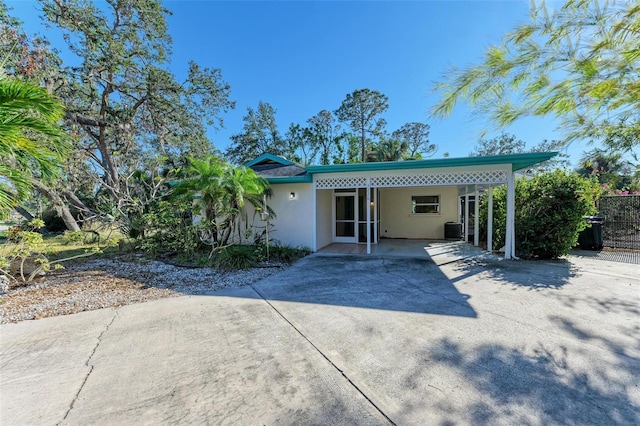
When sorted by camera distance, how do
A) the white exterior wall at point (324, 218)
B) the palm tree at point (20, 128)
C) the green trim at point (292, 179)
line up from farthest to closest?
the white exterior wall at point (324, 218) → the green trim at point (292, 179) → the palm tree at point (20, 128)

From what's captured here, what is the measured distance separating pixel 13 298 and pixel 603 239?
16596 mm

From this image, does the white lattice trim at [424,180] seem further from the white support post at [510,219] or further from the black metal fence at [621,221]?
the black metal fence at [621,221]

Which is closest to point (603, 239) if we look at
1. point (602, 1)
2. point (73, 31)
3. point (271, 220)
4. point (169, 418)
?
point (602, 1)

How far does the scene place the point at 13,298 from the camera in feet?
16.9

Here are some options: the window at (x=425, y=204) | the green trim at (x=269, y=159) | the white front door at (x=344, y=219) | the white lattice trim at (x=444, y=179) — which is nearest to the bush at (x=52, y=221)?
the green trim at (x=269, y=159)

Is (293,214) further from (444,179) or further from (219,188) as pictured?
(444,179)

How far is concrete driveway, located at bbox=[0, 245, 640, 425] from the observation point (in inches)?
88.2

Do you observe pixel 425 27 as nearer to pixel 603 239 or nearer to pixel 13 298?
pixel 603 239

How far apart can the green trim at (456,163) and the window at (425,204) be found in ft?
16.2

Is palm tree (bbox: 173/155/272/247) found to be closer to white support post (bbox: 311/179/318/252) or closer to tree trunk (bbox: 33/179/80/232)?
white support post (bbox: 311/179/318/252)

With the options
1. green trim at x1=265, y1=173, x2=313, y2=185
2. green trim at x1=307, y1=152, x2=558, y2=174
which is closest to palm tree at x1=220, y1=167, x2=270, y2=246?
green trim at x1=265, y1=173, x2=313, y2=185

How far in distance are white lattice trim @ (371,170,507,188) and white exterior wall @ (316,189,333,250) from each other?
2.35 meters

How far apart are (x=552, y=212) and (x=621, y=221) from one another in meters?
3.93

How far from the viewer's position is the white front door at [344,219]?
1199 centimetres
